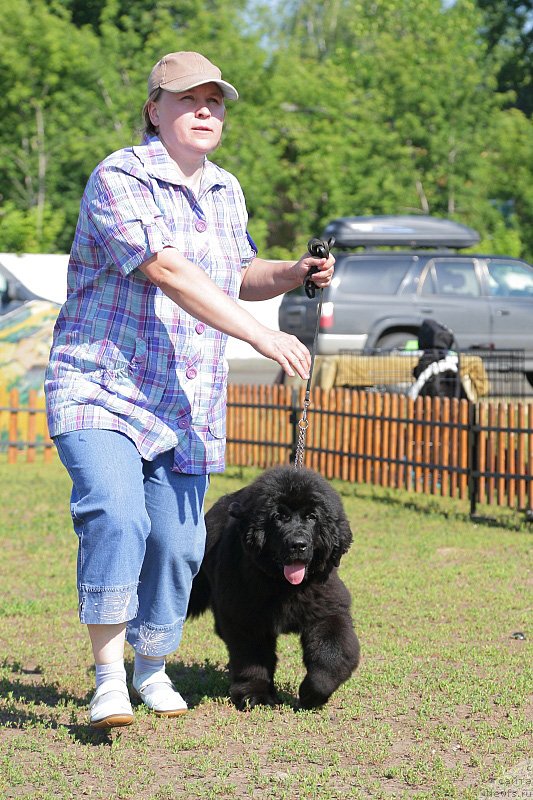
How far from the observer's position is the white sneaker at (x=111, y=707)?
12.6 ft

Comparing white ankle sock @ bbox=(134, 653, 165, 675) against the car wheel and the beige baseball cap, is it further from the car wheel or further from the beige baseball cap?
the car wheel

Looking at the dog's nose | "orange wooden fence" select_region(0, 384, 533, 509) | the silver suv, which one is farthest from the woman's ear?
the silver suv

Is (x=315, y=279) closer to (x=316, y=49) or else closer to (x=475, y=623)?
(x=475, y=623)

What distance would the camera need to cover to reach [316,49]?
54.4 meters

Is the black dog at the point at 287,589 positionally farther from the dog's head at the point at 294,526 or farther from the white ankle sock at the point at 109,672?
the white ankle sock at the point at 109,672

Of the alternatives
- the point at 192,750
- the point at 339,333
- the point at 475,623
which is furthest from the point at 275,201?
the point at 192,750

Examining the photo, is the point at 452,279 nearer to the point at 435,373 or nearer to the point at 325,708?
the point at 435,373

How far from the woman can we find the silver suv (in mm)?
12443

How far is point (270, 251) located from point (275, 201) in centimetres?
162

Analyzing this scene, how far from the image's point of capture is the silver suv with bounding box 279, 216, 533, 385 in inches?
659

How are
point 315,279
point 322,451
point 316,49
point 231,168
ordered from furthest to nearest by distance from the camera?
point 316,49 < point 231,168 < point 322,451 < point 315,279

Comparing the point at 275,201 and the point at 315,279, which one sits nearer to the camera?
the point at 315,279

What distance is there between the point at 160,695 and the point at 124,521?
896 mm

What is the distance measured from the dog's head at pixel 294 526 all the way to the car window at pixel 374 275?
12698 mm
